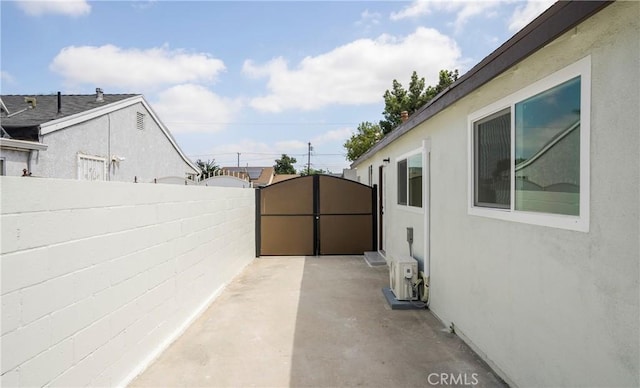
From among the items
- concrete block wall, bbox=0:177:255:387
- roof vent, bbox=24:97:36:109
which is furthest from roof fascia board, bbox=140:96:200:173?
concrete block wall, bbox=0:177:255:387

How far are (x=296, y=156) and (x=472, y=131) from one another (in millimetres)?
54014

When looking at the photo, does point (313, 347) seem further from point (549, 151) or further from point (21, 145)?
point (21, 145)

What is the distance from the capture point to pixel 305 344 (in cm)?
368

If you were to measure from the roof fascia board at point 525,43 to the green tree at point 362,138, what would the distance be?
18432 mm

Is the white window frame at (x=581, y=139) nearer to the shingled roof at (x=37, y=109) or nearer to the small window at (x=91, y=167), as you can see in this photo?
the shingled roof at (x=37, y=109)

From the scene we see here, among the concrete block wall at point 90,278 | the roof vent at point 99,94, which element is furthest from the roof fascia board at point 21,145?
the concrete block wall at point 90,278

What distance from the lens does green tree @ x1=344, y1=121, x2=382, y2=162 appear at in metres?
22.4

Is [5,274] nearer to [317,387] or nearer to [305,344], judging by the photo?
[317,387]

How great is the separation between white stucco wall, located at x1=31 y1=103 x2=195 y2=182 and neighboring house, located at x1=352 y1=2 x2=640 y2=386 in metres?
9.81

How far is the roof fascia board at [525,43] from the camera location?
1.82 m

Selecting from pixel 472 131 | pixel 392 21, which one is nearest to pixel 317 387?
pixel 472 131

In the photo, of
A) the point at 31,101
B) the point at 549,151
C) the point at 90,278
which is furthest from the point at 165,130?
the point at 549,151

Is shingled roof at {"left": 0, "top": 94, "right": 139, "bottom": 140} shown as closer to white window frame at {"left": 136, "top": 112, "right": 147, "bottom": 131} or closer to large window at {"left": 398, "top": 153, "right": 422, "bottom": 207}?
white window frame at {"left": 136, "top": 112, "right": 147, "bottom": 131}

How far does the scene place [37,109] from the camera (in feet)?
34.8
